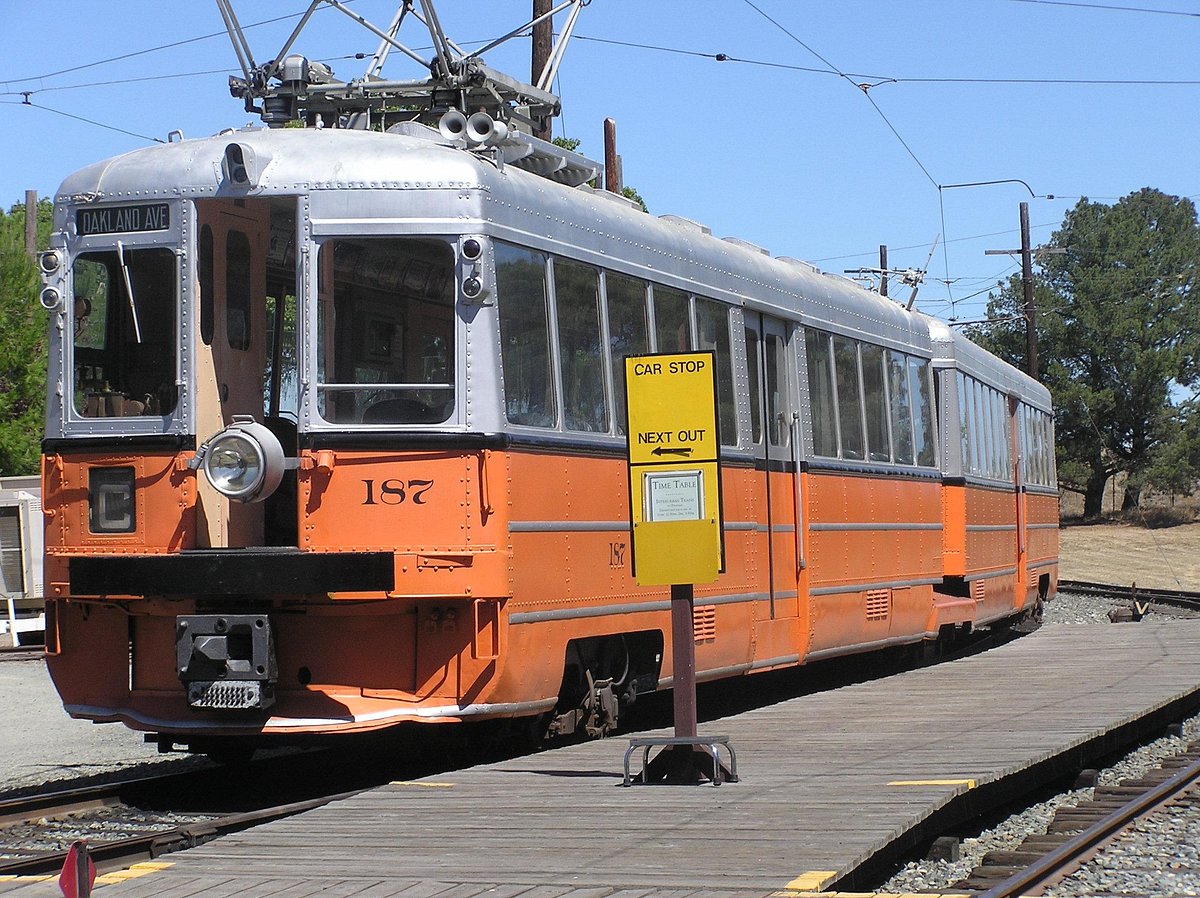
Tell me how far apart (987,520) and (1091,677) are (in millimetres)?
6116

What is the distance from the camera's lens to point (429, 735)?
9594mm

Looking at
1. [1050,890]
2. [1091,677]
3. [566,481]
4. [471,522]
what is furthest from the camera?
[1091,677]

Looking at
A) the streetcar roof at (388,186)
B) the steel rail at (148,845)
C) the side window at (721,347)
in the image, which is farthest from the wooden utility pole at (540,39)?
the steel rail at (148,845)

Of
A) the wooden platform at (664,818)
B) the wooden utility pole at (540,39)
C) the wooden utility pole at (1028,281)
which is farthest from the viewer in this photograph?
→ the wooden utility pole at (1028,281)

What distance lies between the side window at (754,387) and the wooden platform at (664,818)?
204 cm

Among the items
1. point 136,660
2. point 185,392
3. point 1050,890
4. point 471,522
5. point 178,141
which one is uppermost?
point 178,141

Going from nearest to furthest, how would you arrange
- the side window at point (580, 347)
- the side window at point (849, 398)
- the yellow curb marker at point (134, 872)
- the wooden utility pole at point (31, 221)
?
the yellow curb marker at point (134, 872)
the side window at point (580, 347)
the side window at point (849, 398)
the wooden utility pole at point (31, 221)

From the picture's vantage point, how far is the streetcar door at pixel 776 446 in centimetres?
1187

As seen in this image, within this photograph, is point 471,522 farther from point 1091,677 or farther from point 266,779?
point 1091,677

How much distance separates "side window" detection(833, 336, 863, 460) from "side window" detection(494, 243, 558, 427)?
482 centimetres

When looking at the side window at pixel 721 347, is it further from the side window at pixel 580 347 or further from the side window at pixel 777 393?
the side window at pixel 580 347

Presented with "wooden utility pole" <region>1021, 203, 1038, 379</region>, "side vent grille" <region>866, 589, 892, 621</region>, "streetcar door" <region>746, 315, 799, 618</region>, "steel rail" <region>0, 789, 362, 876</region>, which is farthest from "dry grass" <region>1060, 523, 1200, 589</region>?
"steel rail" <region>0, 789, 362, 876</region>

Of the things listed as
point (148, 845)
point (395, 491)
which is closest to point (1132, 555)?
point (395, 491)

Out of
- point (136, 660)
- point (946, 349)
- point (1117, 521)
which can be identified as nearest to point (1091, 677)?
point (946, 349)
